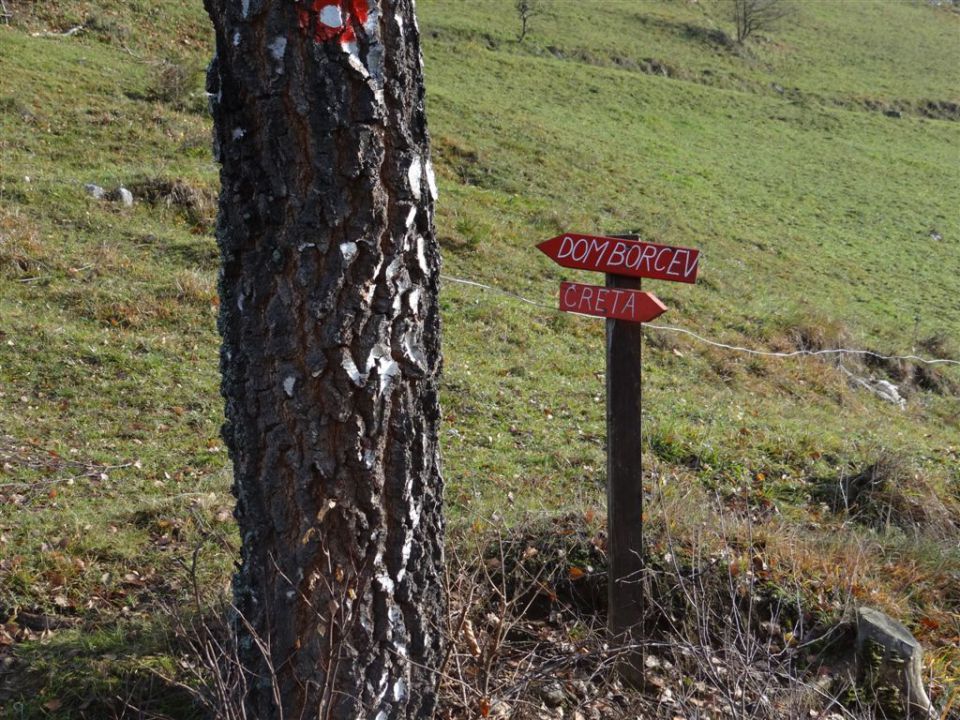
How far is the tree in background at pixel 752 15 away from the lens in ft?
144

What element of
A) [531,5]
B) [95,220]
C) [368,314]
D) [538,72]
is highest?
[531,5]

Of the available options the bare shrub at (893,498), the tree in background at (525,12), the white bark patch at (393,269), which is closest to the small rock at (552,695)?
the white bark patch at (393,269)

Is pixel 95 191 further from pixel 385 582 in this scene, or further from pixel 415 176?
pixel 385 582

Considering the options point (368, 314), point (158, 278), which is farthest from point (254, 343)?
point (158, 278)

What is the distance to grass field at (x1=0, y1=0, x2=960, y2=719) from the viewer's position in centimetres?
457

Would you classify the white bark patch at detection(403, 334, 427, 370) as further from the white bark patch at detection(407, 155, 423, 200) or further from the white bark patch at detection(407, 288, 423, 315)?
the white bark patch at detection(407, 155, 423, 200)

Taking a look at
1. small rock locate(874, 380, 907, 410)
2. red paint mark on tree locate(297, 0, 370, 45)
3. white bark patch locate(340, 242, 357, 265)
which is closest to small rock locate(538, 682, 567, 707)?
white bark patch locate(340, 242, 357, 265)

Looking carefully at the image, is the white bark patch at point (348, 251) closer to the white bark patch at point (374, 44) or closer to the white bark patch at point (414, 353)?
the white bark patch at point (414, 353)

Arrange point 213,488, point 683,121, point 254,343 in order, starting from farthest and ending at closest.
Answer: point 683,121
point 213,488
point 254,343

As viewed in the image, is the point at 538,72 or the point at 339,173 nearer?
the point at 339,173

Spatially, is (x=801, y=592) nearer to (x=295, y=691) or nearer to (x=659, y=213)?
(x=295, y=691)

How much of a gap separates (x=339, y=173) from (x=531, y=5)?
37.6m

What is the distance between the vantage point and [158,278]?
9.65m

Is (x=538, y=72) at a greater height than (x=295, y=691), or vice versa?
(x=538, y=72)
